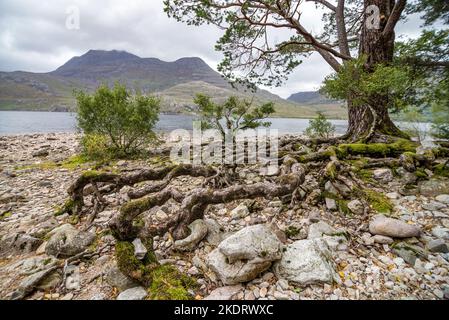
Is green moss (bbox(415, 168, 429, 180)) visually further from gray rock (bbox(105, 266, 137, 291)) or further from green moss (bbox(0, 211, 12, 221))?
green moss (bbox(0, 211, 12, 221))

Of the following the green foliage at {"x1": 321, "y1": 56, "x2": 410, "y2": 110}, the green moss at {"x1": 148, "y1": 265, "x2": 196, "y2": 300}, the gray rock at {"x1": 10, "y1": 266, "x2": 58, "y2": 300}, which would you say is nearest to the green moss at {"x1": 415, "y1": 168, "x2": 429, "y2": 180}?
the green foliage at {"x1": 321, "y1": 56, "x2": 410, "y2": 110}

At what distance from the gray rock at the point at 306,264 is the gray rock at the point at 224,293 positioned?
2.06ft

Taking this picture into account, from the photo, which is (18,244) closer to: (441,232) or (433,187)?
(441,232)

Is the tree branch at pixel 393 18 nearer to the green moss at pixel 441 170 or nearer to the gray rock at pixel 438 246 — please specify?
A: the green moss at pixel 441 170

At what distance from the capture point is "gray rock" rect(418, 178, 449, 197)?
4.68 m

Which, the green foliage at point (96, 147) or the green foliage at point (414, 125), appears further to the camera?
the green foliage at point (414, 125)

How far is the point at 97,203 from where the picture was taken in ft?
15.7

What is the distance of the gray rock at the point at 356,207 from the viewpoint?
4312 mm

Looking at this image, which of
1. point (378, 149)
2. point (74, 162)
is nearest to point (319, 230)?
point (378, 149)

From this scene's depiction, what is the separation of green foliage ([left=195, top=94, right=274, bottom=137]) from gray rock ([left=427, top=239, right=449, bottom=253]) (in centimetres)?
808

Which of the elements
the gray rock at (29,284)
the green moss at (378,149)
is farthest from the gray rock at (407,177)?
the gray rock at (29,284)

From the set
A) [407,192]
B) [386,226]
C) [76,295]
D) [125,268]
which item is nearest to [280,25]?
[407,192]

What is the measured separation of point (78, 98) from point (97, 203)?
8288mm

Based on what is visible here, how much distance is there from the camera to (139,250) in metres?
3.01
